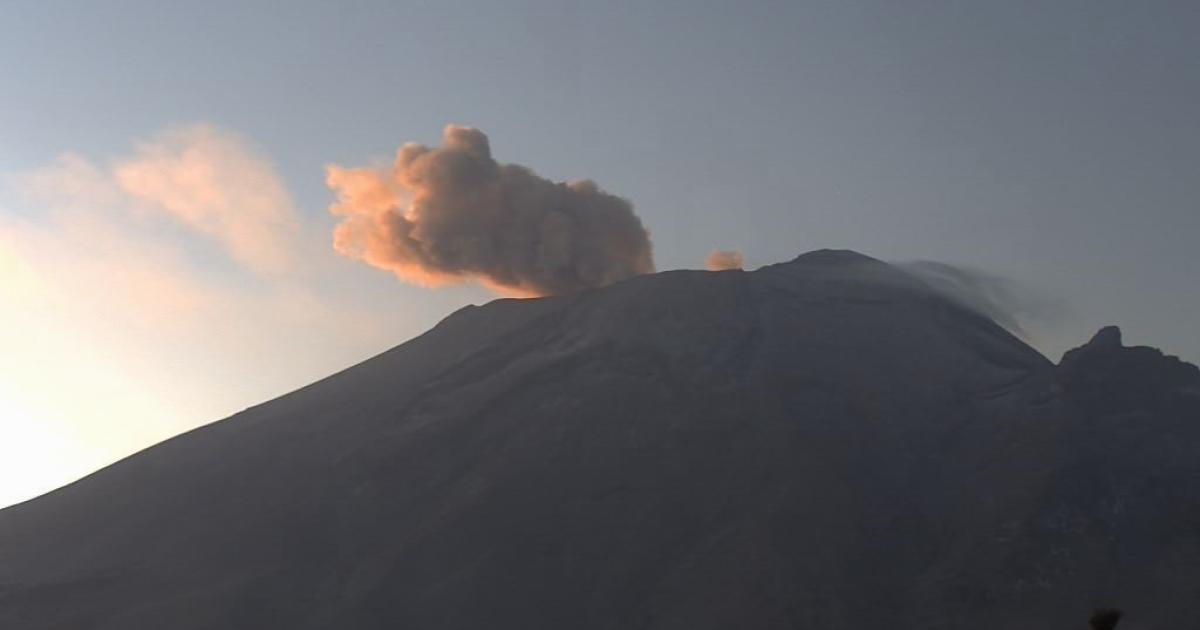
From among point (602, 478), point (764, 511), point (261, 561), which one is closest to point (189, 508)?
point (261, 561)

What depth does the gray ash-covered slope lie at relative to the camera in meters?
63.4

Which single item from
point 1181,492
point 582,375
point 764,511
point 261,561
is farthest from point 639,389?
point 1181,492

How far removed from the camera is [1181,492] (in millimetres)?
67812

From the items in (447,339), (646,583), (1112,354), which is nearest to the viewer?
(646,583)

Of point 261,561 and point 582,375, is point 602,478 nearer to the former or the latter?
point 582,375

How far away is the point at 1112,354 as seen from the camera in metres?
81.2

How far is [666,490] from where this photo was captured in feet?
241

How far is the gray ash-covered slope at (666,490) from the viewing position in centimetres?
6341

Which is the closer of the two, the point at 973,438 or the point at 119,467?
the point at 973,438

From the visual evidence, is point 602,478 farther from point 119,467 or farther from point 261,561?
point 119,467

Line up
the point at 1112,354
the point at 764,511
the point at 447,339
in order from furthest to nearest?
the point at 447,339 → the point at 1112,354 → the point at 764,511

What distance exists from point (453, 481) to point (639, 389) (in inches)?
486

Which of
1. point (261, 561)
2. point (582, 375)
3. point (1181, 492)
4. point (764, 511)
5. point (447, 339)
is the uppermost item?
point (447, 339)

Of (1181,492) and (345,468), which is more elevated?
(345,468)
